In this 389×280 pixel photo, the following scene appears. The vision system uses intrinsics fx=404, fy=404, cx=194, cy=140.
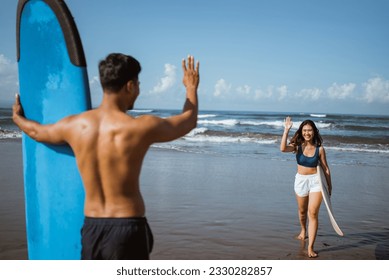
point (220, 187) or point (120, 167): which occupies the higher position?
point (120, 167)

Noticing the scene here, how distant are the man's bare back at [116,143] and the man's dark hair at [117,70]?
1.0 inches

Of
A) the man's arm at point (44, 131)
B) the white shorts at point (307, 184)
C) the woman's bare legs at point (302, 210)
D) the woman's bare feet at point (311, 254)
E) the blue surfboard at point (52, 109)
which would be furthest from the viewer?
the woman's bare legs at point (302, 210)

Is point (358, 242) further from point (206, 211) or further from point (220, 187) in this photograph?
point (220, 187)

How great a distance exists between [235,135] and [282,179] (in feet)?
41.9

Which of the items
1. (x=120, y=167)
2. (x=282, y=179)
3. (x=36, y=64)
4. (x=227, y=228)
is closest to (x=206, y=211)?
(x=227, y=228)

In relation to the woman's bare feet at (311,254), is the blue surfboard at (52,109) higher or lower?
higher

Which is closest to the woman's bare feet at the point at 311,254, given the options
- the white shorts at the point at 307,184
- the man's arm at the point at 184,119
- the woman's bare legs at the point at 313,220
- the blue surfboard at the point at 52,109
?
the woman's bare legs at the point at 313,220

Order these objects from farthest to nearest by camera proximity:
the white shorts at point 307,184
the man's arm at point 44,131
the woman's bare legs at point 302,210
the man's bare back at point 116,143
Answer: the woman's bare legs at point 302,210 < the white shorts at point 307,184 < the man's arm at point 44,131 < the man's bare back at point 116,143

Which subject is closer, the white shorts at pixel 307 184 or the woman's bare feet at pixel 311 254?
the woman's bare feet at pixel 311 254

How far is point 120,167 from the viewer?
1.91 m

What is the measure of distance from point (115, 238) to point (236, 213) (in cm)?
395

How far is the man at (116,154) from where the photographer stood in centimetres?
190

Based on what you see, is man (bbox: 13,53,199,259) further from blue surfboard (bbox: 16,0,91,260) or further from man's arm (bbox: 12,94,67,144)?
blue surfboard (bbox: 16,0,91,260)

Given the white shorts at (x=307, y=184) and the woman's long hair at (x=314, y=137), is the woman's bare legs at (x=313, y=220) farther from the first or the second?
the woman's long hair at (x=314, y=137)
